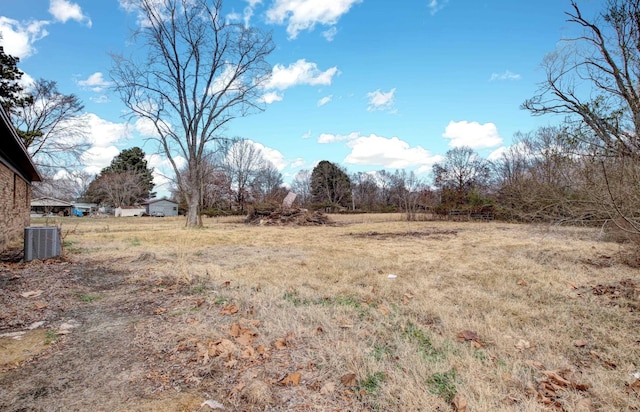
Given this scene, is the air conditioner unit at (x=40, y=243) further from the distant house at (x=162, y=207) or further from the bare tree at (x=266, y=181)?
the distant house at (x=162, y=207)

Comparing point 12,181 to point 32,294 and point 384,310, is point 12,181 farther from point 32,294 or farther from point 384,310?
point 384,310

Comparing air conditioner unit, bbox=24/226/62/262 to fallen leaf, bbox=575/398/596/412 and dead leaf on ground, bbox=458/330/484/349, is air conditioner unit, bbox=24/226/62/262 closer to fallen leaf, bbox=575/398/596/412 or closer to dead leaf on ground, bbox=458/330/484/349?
dead leaf on ground, bbox=458/330/484/349

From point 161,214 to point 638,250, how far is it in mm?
52975

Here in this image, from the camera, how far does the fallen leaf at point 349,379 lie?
96.1 inches

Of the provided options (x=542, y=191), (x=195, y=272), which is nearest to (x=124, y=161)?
(x=195, y=272)

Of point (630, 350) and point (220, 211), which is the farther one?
point (220, 211)

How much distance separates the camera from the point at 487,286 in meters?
5.67

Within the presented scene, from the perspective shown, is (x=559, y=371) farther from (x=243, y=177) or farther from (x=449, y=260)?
(x=243, y=177)

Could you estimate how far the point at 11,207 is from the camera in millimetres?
10312

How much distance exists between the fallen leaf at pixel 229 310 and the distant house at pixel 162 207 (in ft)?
170

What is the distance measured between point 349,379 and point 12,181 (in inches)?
517

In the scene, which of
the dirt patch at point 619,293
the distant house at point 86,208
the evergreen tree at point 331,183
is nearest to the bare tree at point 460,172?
the evergreen tree at point 331,183

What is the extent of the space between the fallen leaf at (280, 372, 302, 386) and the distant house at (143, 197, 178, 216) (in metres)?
53.7

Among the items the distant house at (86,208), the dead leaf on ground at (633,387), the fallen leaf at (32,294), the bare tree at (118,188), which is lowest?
the dead leaf on ground at (633,387)
